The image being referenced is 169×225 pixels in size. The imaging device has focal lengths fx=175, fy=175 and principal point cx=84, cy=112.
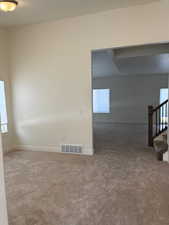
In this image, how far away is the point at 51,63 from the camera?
4207mm

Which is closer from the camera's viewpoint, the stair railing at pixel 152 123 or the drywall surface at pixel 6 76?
the drywall surface at pixel 6 76

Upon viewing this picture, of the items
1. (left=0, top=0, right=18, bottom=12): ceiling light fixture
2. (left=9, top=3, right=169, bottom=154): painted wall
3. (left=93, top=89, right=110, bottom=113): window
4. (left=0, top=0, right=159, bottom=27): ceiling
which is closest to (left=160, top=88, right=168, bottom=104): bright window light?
(left=93, top=89, right=110, bottom=113): window

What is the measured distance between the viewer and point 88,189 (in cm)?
254

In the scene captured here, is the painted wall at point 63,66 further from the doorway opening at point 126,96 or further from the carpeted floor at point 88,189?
the doorway opening at point 126,96

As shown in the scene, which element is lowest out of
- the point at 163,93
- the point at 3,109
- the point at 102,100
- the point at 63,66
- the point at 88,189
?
the point at 88,189

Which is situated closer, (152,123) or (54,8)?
(54,8)

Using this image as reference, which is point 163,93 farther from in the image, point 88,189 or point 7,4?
point 7,4

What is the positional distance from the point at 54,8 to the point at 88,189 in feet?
11.0

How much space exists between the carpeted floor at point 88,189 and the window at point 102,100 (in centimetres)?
622

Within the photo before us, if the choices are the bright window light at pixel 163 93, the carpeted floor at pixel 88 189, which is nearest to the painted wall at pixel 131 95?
the bright window light at pixel 163 93

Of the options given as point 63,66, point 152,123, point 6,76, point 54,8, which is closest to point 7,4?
point 54,8

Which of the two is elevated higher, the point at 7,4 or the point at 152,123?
the point at 7,4

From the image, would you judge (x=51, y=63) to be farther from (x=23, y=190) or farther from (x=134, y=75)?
(x=134, y=75)

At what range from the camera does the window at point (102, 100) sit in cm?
1010
